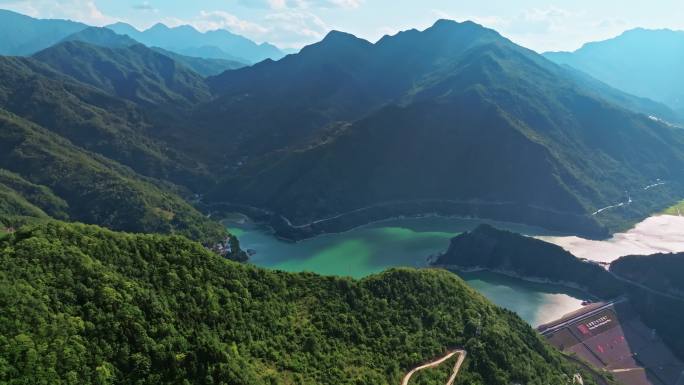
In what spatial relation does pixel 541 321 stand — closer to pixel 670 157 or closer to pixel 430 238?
pixel 430 238

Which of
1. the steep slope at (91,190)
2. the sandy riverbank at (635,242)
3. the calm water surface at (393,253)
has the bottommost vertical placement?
the calm water surface at (393,253)

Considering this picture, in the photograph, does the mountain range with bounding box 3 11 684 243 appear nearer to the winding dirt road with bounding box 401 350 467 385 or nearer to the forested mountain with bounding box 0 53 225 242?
the forested mountain with bounding box 0 53 225 242

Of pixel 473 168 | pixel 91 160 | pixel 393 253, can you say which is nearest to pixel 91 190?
pixel 91 160

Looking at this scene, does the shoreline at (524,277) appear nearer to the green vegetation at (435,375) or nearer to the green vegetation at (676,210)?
the green vegetation at (435,375)

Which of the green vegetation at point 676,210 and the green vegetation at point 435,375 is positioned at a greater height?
the green vegetation at point 435,375

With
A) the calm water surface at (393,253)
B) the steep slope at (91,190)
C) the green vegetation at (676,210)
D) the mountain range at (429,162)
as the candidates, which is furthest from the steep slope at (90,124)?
the green vegetation at (676,210)

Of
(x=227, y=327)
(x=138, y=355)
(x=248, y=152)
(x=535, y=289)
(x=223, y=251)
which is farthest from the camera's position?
(x=248, y=152)

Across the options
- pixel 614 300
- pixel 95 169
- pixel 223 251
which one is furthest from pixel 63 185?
pixel 614 300

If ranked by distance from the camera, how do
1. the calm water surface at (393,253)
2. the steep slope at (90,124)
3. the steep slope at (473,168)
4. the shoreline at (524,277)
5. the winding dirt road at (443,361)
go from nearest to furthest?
the winding dirt road at (443,361)
the calm water surface at (393,253)
the shoreline at (524,277)
the steep slope at (473,168)
the steep slope at (90,124)
